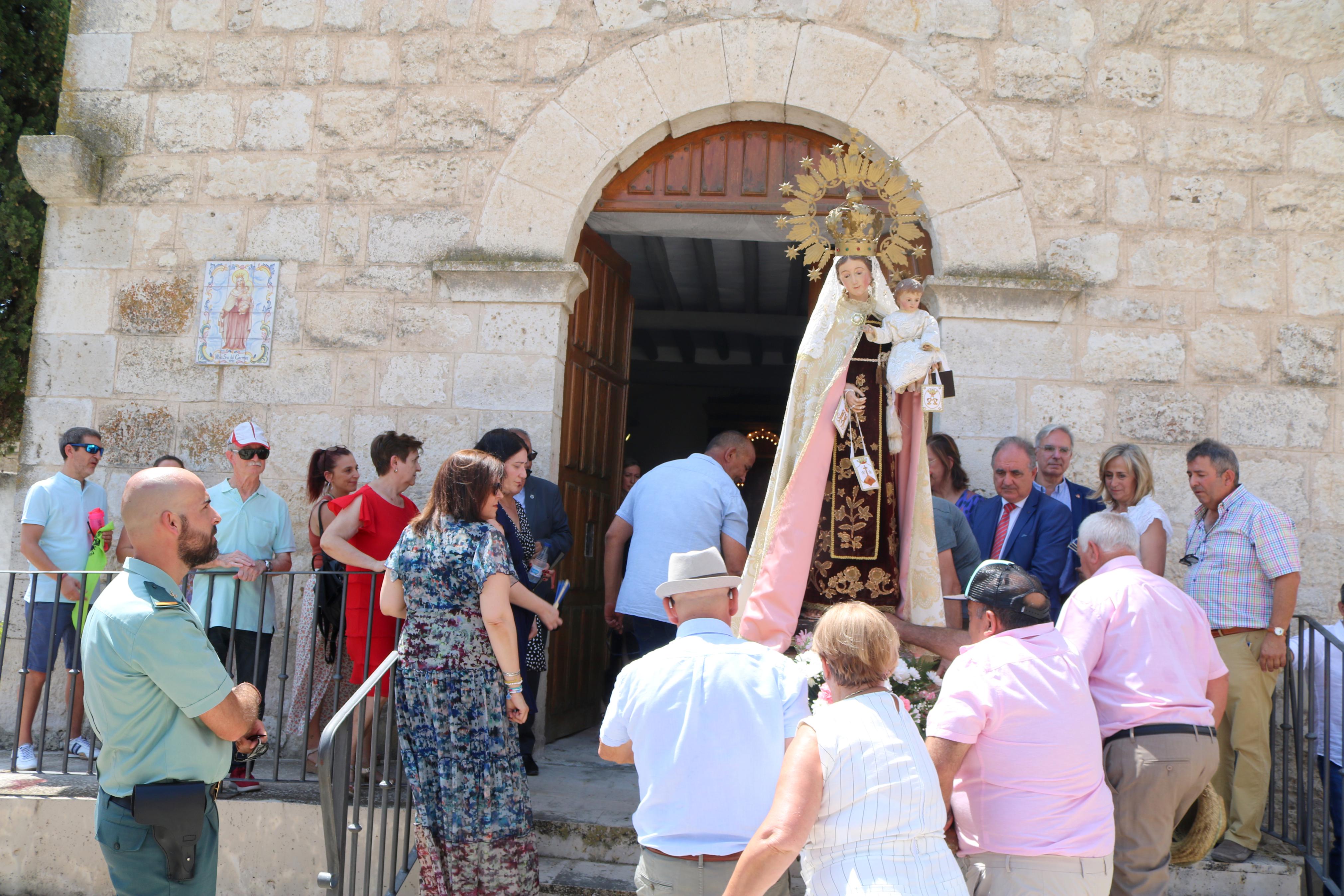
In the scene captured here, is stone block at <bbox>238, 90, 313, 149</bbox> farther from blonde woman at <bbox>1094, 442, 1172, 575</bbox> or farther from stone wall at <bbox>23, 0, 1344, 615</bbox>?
blonde woman at <bbox>1094, 442, 1172, 575</bbox>

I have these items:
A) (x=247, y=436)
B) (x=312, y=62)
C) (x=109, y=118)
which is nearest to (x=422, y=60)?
(x=312, y=62)

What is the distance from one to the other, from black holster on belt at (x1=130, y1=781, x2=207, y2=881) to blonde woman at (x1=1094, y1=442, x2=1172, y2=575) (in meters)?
3.55

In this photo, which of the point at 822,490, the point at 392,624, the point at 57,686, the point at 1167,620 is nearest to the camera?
the point at 1167,620

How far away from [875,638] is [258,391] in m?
4.35

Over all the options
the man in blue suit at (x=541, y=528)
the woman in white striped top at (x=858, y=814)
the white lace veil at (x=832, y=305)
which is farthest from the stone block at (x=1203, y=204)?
the woman in white striped top at (x=858, y=814)

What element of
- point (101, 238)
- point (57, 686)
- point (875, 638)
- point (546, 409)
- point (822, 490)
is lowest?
point (57, 686)

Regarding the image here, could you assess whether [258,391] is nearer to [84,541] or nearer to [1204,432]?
[84,541]

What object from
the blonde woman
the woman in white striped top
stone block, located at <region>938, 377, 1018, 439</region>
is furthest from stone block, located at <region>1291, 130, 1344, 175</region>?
the woman in white striped top

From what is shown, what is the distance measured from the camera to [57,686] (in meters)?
5.38

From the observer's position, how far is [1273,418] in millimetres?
5027

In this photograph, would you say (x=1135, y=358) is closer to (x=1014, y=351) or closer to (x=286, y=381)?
(x=1014, y=351)

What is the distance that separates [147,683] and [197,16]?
4.78 metres

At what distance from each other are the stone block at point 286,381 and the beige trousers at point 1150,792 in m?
4.21

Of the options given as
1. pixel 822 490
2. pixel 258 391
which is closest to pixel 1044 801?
pixel 822 490
